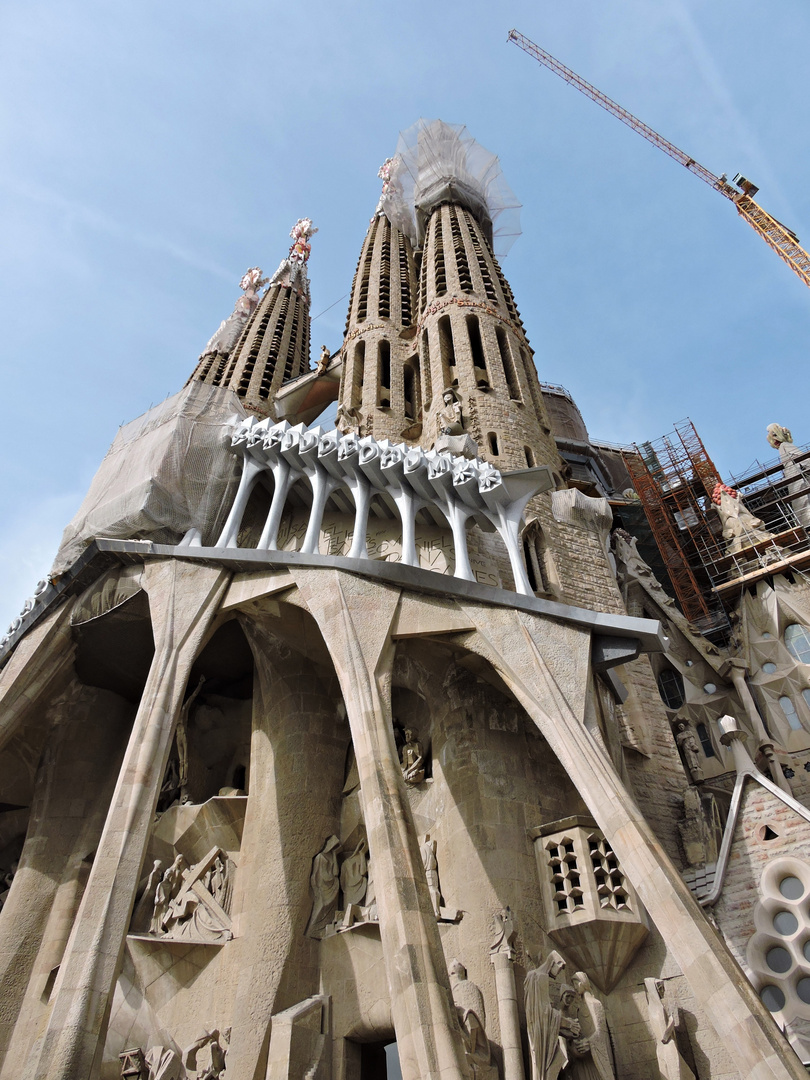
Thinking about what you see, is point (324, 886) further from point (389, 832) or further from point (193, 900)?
point (389, 832)

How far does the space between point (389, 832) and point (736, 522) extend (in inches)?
576

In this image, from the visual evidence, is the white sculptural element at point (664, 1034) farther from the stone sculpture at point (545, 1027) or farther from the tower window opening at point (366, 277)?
the tower window opening at point (366, 277)

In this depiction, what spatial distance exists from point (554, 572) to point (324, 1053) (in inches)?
265

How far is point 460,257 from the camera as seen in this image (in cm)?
2112

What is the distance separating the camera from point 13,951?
10773mm

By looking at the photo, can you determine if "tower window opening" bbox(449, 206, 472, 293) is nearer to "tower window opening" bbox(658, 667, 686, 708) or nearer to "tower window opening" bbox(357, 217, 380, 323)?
"tower window opening" bbox(357, 217, 380, 323)

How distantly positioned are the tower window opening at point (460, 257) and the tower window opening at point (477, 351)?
1.45m

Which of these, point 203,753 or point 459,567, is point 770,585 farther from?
point 203,753

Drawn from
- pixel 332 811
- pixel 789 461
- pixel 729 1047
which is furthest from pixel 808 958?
pixel 789 461

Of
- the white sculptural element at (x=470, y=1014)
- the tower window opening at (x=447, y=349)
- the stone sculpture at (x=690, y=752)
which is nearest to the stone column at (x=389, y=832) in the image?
the white sculptural element at (x=470, y=1014)

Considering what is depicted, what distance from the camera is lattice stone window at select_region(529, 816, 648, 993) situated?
7969mm

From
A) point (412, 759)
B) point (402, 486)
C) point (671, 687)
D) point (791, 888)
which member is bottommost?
point (791, 888)

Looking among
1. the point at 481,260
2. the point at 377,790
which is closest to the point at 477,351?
the point at 481,260

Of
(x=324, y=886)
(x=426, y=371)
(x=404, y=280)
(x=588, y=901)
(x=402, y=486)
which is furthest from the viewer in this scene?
(x=404, y=280)
